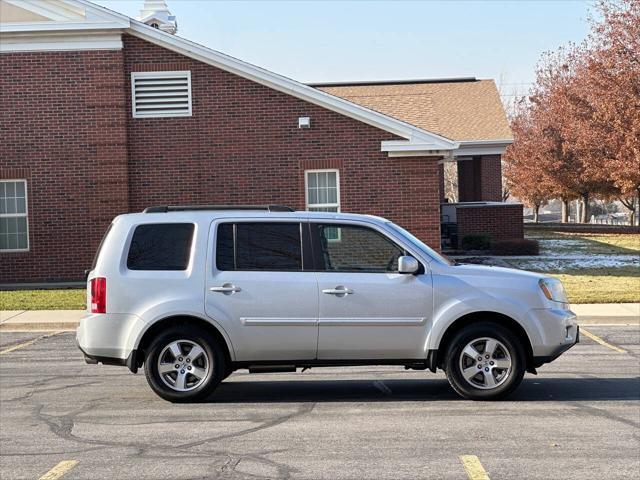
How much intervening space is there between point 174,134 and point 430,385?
44.6ft

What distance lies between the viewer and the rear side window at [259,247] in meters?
8.97

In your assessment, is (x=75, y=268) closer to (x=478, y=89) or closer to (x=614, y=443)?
(x=614, y=443)

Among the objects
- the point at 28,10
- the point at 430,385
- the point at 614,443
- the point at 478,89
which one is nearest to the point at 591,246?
the point at 478,89

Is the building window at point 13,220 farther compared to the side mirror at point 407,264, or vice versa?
the building window at point 13,220

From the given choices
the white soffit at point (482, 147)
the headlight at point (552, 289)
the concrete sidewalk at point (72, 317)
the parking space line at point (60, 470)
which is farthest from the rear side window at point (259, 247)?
the white soffit at point (482, 147)

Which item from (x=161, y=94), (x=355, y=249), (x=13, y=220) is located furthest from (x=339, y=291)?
(x=13, y=220)

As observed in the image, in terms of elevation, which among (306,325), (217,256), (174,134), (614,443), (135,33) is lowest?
(614,443)

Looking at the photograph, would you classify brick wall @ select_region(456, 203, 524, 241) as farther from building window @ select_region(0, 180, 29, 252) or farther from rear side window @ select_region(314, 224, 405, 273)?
rear side window @ select_region(314, 224, 405, 273)

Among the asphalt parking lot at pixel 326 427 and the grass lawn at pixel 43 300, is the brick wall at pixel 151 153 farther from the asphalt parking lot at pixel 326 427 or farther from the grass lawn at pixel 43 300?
the asphalt parking lot at pixel 326 427

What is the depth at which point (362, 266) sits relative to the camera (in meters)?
9.00

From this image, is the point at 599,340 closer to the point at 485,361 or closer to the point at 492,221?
the point at 485,361

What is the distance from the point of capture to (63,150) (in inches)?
867

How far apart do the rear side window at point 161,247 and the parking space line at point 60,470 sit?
8.00 ft

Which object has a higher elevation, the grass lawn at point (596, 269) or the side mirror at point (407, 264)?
the side mirror at point (407, 264)
